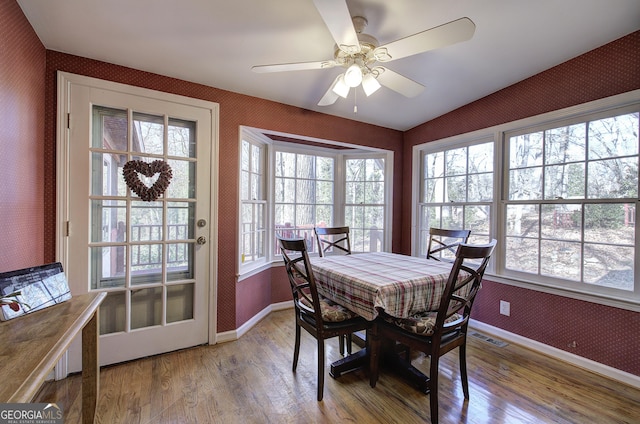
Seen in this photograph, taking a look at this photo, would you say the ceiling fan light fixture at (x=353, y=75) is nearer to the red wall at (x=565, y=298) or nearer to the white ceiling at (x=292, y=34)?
the white ceiling at (x=292, y=34)

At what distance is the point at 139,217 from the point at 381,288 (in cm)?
188

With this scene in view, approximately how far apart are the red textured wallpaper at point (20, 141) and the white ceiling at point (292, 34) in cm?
19

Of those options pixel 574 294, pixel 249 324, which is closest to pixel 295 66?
pixel 249 324

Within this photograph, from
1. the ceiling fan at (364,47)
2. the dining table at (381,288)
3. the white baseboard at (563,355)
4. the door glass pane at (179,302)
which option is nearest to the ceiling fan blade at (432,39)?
the ceiling fan at (364,47)

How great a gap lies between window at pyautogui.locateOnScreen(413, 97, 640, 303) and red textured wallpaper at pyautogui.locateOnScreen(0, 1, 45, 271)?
3465 millimetres

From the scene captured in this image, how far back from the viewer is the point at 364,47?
165 cm

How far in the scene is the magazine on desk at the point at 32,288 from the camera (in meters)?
1.13

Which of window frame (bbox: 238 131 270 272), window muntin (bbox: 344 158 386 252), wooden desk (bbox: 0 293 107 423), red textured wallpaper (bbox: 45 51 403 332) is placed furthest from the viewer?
window muntin (bbox: 344 158 386 252)

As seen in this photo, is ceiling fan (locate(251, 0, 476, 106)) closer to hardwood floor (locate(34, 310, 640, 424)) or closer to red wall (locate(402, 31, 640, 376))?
red wall (locate(402, 31, 640, 376))

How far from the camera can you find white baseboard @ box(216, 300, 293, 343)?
8.25 ft

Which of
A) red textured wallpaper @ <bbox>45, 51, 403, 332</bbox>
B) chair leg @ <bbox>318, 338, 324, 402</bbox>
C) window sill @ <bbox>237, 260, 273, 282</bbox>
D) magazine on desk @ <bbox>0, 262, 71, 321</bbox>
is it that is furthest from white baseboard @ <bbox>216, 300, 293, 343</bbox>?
magazine on desk @ <bbox>0, 262, 71, 321</bbox>

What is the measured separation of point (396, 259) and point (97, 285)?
231 cm

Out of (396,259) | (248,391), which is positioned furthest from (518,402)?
(248,391)

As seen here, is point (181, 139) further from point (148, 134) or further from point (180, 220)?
point (180, 220)
